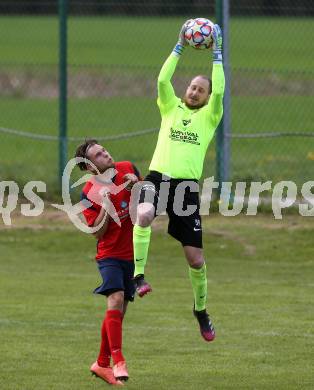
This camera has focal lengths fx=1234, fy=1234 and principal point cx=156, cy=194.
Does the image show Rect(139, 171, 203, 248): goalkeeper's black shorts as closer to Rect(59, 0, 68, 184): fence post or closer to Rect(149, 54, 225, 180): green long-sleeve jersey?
Rect(149, 54, 225, 180): green long-sleeve jersey

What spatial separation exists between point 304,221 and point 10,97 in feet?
47.2

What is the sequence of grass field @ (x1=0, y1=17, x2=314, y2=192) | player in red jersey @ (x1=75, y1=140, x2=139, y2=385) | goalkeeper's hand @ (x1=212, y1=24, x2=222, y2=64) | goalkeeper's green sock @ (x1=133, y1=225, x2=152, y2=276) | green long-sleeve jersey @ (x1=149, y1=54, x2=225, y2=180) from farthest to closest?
grass field @ (x1=0, y1=17, x2=314, y2=192), goalkeeper's hand @ (x1=212, y1=24, x2=222, y2=64), green long-sleeve jersey @ (x1=149, y1=54, x2=225, y2=180), goalkeeper's green sock @ (x1=133, y1=225, x2=152, y2=276), player in red jersey @ (x1=75, y1=140, x2=139, y2=385)

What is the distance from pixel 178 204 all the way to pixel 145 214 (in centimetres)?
47

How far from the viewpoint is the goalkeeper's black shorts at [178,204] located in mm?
9758

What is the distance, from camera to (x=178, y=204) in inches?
388

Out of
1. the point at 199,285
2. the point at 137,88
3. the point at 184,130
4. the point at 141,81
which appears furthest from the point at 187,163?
the point at 137,88

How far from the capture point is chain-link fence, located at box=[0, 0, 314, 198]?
18.2 m

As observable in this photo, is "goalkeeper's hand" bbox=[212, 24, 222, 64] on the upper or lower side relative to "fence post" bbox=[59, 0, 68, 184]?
upper

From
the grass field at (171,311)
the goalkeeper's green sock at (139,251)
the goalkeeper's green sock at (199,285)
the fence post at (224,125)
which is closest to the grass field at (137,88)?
the fence post at (224,125)

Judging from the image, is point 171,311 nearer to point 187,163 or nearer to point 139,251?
point 187,163

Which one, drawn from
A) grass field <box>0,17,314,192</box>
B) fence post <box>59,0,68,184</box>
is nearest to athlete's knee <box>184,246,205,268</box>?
grass field <box>0,17,314,192</box>

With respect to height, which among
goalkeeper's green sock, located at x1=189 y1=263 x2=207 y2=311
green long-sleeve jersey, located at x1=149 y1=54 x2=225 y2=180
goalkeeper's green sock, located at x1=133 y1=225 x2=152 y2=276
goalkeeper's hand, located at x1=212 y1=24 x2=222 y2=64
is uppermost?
goalkeeper's hand, located at x1=212 y1=24 x2=222 y2=64

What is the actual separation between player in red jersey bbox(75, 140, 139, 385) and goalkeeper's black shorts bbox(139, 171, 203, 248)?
55 cm

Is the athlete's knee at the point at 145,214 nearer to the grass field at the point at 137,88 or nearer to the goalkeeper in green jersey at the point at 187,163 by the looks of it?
the goalkeeper in green jersey at the point at 187,163
